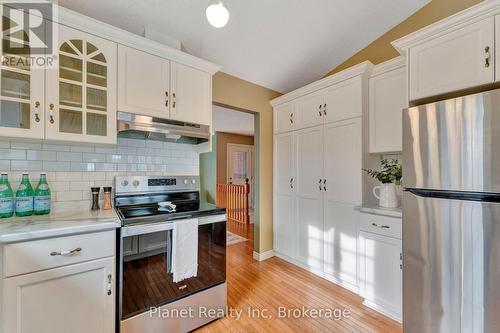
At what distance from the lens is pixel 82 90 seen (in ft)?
5.16

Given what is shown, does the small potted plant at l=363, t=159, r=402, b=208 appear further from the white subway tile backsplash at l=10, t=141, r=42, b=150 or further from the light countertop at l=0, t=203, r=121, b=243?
the white subway tile backsplash at l=10, t=141, r=42, b=150

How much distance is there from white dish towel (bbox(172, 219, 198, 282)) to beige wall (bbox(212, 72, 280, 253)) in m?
1.53

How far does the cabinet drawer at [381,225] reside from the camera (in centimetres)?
185

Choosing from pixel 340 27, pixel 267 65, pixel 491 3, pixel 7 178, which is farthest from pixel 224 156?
pixel 491 3

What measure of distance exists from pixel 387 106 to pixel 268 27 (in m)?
1.45

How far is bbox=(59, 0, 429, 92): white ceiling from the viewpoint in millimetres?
1893

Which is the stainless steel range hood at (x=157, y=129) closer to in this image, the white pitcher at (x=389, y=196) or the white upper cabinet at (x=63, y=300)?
the white upper cabinet at (x=63, y=300)

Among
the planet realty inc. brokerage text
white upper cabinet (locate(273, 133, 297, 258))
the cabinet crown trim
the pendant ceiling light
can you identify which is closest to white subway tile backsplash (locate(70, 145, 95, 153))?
the pendant ceiling light

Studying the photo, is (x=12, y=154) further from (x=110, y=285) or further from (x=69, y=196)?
(x=110, y=285)

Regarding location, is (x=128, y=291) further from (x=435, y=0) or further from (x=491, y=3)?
(x=435, y=0)

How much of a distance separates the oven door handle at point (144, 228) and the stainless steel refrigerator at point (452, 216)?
1687 mm

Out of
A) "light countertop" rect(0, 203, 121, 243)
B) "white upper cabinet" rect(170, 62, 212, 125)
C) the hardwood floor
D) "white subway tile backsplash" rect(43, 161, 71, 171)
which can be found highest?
"white upper cabinet" rect(170, 62, 212, 125)

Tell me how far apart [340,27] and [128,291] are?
3.09m

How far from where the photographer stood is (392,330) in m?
1.73
